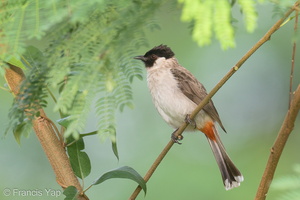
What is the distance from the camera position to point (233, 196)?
4.14 metres

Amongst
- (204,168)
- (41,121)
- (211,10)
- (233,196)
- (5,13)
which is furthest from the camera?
(204,168)

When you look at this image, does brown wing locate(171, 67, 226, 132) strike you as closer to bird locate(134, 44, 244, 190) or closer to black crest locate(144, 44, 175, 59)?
bird locate(134, 44, 244, 190)

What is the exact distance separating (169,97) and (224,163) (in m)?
0.51

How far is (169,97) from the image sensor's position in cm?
349

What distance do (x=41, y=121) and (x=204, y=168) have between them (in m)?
2.75

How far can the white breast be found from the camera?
11.4 feet

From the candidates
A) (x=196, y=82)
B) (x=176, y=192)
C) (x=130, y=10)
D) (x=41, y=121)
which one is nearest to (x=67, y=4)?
(x=130, y=10)

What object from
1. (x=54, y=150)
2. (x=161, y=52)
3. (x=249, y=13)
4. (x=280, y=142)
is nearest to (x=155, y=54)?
(x=161, y=52)

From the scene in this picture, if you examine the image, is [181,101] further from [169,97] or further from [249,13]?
[249,13]

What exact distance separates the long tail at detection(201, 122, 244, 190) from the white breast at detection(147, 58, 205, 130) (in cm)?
8

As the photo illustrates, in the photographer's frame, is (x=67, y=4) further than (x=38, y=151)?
No

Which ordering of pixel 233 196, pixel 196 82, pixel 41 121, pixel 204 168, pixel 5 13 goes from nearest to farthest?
pixel 5 13, pixel 41 121, pixel 196 82, pixel 233 196, pixel 204 168

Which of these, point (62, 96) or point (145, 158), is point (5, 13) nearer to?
point (62, 96)

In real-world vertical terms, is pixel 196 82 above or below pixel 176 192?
above
